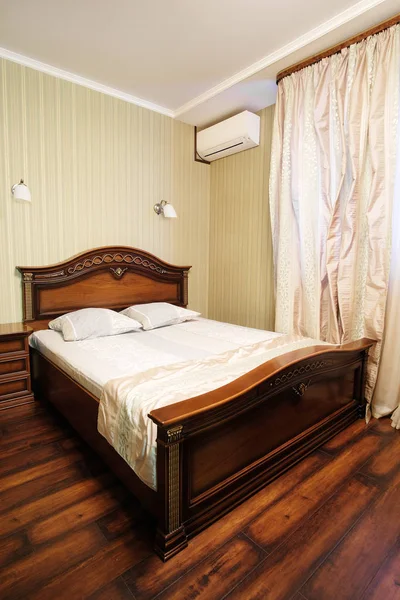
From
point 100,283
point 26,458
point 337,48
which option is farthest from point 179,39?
point 26,458

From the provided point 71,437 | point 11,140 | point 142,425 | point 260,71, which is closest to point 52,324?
point 71,437

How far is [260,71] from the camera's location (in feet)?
9.13

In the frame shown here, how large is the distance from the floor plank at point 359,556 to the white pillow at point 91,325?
1.98 meters

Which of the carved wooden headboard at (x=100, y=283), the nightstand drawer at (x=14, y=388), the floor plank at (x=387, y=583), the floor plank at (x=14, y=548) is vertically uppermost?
the carved wooden headboard at (x=100, y=283)

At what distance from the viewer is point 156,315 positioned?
2.99 meters

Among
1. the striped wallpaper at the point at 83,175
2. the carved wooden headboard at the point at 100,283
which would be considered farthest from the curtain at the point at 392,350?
the striped wallpaper at the point at 83,175

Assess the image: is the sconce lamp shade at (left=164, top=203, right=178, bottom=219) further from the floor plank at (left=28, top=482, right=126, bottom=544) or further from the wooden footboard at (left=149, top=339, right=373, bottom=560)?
the floor plank at (left=28, top=482, right=126, bottom=544)

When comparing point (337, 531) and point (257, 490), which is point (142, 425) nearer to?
point (257, 490)

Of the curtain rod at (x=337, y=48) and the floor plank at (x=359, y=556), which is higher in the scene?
the curtain rod at (x=337, y=48)

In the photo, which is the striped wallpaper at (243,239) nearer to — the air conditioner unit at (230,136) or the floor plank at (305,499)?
the air conditioner unit at (230,136)

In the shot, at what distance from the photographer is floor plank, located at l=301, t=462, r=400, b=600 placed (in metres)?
1.15

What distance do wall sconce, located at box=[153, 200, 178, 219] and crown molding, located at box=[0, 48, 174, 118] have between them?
977mm

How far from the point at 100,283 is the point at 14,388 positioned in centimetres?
117

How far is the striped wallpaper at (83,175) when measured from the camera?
2727 millimetres
